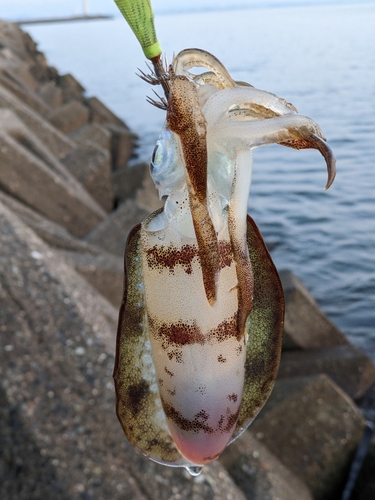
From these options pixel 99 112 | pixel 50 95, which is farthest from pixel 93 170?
pixel 50 95

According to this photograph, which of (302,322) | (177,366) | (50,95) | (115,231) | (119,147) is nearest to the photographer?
(177,366)

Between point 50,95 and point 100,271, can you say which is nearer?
point 100,271

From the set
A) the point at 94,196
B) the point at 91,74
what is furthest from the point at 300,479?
the point at 91,74

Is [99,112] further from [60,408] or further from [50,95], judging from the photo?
[60,408]

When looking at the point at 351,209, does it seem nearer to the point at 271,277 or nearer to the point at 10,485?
the point at 10,485

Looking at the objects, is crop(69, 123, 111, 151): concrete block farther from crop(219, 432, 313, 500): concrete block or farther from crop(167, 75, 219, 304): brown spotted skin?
crop(167, 75, 219, 304): brown spotted skin
